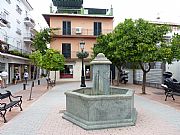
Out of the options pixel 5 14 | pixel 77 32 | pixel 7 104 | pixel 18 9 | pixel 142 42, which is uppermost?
pixel 18 9

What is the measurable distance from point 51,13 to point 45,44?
15.3 feet

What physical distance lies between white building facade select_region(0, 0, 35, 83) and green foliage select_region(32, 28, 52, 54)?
2475 millimetres

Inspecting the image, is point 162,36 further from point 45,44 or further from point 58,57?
point 45,44

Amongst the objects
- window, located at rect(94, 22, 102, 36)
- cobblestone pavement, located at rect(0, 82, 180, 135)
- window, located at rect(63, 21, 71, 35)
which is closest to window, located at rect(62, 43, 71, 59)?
window, located at rect(63, 21, 71, 35)

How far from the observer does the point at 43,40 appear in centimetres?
3853

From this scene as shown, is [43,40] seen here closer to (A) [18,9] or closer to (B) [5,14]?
(A) [18,9]

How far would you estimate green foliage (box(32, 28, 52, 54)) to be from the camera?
3750 centimetres

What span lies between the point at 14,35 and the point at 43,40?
13.4 ft

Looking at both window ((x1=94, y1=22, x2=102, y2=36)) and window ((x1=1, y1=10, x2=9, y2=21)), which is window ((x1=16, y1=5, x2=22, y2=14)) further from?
window ((x1=94, y1=22, x2=102, y2=36))

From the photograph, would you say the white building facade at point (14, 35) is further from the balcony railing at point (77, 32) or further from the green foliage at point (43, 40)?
the balcony railing at point (77, 32)

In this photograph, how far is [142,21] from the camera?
1803 cm

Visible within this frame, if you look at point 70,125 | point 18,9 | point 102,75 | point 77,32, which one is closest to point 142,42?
point 102,75

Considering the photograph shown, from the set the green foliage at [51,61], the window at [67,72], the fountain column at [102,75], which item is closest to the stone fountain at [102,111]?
the fountain column at [102,75]

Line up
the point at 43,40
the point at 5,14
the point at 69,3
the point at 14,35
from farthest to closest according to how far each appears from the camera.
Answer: the point at 69,3 → the point at 43,40 → the point at 14,35 → the point at 5,14
